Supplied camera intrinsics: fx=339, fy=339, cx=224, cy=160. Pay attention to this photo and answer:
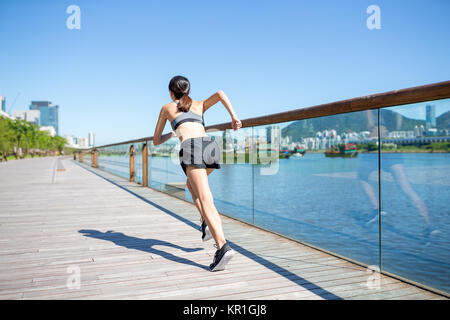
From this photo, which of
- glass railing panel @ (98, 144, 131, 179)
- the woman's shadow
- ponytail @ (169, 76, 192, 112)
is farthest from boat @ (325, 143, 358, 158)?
ponytail @ (169, 76, 192, 112)

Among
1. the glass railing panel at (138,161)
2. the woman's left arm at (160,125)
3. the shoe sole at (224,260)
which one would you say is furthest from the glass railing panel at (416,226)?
the glass railing panel at (138,161)

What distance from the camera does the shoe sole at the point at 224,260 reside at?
2215mm

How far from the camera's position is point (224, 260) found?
2.22 meters

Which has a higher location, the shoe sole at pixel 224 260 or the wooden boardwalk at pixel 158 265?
the shoe sole at pixel 224 260

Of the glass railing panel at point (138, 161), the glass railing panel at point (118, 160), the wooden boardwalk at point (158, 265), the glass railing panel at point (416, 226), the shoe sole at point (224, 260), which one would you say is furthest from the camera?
the glass railing panel at point (118, 160)

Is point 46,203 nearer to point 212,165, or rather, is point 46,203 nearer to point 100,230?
point 100,230

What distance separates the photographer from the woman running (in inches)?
89.3

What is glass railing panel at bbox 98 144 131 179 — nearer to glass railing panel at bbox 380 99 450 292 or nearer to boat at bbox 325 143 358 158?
boat at bbox 325 143 358 158

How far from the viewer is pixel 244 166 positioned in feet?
15.8

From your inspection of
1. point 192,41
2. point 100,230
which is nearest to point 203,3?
point 192,41

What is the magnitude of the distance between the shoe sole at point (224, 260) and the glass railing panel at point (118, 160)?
28.0 ft

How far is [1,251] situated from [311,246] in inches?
102

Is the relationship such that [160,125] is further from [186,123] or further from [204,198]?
→ [204,198]

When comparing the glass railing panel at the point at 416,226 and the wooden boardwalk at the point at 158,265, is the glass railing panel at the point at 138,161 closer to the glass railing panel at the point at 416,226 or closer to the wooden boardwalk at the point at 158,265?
the wooden boardwalk at the point at 158,265
